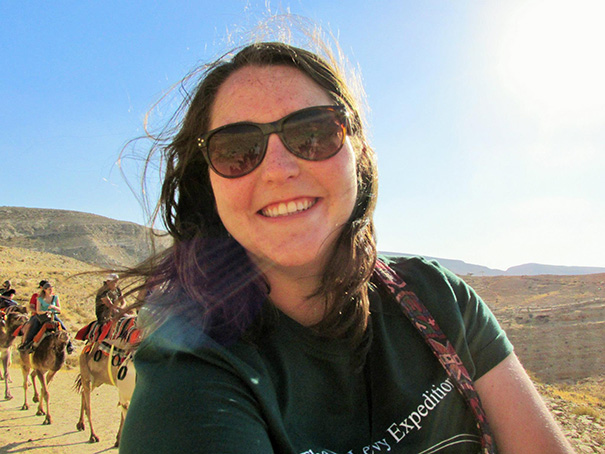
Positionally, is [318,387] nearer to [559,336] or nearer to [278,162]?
[278,162]

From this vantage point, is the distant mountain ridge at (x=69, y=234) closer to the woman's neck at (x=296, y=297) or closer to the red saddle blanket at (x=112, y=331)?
the red saddle blanket at (x=112, y=331)

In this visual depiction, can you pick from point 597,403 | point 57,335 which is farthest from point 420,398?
point 597,403

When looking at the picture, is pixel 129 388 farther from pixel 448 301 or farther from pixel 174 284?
pixel 448 301

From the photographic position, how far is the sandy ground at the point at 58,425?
808 cm

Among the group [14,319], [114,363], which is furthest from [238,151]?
[14,319]

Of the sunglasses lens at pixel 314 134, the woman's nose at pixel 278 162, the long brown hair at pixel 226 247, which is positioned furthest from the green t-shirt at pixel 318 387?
the sunglasses lens at pixel 314 134

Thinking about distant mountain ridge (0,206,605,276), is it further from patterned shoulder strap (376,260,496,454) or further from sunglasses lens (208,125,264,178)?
patterned shoulder strap (376,260,496,454)

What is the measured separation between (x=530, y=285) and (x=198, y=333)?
55.2 meters

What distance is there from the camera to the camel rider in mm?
9859

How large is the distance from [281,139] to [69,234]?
377 feet

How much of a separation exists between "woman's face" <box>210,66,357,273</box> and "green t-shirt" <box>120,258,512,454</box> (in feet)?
1.01

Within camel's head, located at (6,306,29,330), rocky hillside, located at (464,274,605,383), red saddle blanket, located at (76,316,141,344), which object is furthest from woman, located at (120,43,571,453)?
rocky hillside, located at (464,274,605,383)

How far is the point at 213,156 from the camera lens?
173cm

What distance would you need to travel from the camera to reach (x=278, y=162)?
1622 mm
